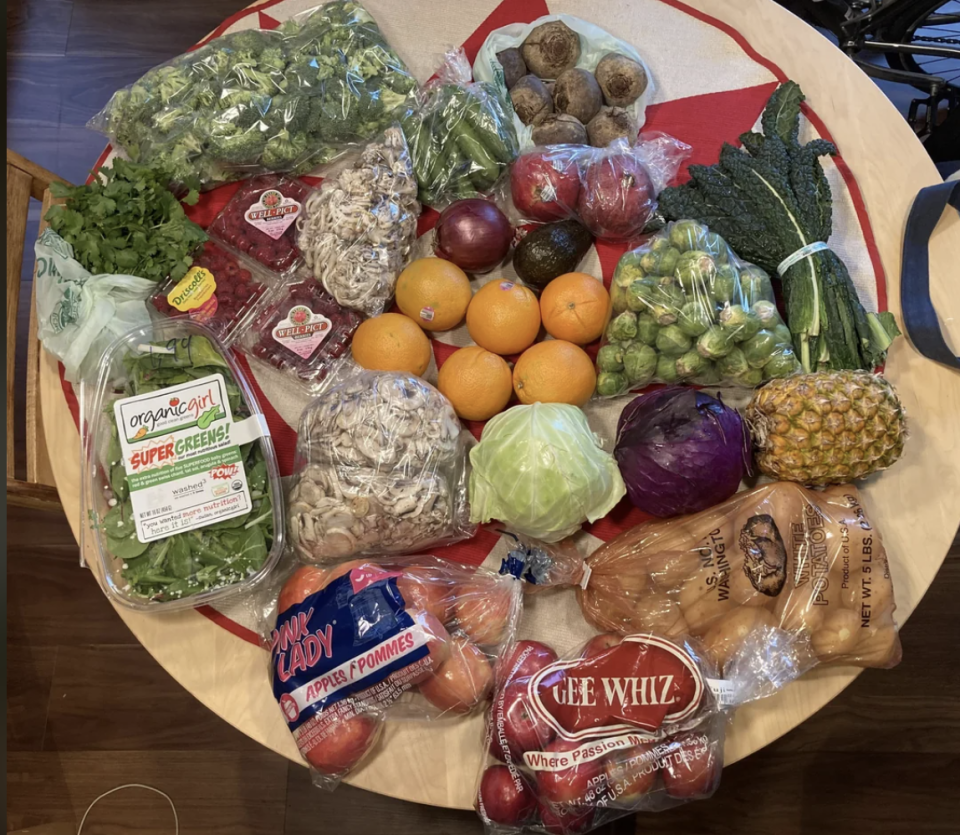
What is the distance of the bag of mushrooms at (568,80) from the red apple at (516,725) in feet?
3.90

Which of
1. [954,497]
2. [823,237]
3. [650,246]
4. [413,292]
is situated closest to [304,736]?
[413,292]

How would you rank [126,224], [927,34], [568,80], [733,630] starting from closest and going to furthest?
[733,630]
[126,224]
[568,80]
[927,34]

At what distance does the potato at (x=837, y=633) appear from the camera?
1.25 m

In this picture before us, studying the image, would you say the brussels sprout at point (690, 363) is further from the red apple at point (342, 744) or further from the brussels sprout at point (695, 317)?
the red apple at point (342, 744)

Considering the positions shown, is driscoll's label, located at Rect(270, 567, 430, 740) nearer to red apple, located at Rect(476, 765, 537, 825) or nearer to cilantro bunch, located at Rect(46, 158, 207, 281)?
red apple, located at Rect(476, 765, 537, 825)

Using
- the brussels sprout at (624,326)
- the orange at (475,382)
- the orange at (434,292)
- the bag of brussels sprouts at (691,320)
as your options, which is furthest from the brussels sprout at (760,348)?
the orange at (434,292)

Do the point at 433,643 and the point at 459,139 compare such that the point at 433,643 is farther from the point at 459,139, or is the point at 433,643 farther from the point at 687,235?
the point at 459,139

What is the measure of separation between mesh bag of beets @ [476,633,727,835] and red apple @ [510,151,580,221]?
0.92 meters

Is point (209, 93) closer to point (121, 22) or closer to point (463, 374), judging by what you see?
point (463, 374)

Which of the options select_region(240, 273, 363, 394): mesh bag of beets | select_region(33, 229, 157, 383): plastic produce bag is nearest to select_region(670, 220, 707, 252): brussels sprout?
select_region(240, 273, 363, 394): mesh bag of beets

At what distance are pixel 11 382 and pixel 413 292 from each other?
33.4 inches

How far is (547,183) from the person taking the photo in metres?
1.57

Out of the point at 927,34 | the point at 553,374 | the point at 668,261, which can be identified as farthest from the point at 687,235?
the point at 927,34

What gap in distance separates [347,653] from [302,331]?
717 mm
